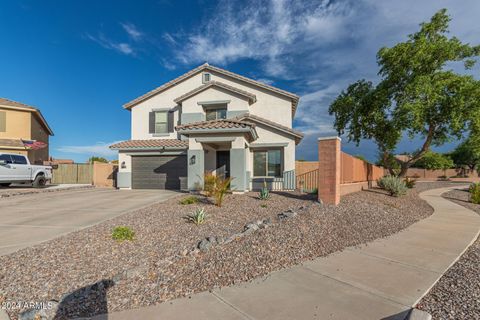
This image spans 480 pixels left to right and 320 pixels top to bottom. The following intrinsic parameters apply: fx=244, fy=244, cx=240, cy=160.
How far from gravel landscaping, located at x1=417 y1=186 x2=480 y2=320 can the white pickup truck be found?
1972 cm

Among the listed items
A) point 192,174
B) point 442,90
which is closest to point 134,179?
point 192,174

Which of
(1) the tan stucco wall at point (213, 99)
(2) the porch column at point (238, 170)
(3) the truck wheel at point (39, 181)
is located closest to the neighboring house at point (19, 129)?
(3) the truck wheel at point (39, 181)

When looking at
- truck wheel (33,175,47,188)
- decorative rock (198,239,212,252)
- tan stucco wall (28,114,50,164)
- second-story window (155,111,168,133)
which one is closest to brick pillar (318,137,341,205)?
decorative rock (198,239,212,252)

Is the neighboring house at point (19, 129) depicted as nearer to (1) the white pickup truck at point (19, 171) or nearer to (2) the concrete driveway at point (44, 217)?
(1) the white pickup truck at point (19, 171)

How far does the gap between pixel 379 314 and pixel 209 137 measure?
10.8 meters

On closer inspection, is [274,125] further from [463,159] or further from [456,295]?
[463,159]

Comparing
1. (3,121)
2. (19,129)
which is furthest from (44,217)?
A: (3,121)

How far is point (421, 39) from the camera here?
14.1 m

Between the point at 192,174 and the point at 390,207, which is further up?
the point at 192,174

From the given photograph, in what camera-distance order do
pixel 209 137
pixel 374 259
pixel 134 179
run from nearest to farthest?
pixel 374 259 < pixel 209 137 < pixel 134 179

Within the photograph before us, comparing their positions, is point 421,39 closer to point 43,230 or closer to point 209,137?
point 209,137

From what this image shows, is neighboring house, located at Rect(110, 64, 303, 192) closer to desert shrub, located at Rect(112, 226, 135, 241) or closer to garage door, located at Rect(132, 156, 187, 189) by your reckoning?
garage door, located at Rect(132, 156, 187, 189)

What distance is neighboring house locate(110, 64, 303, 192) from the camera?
15.0 meters

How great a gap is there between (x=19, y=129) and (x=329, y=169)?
25791 millimetres
